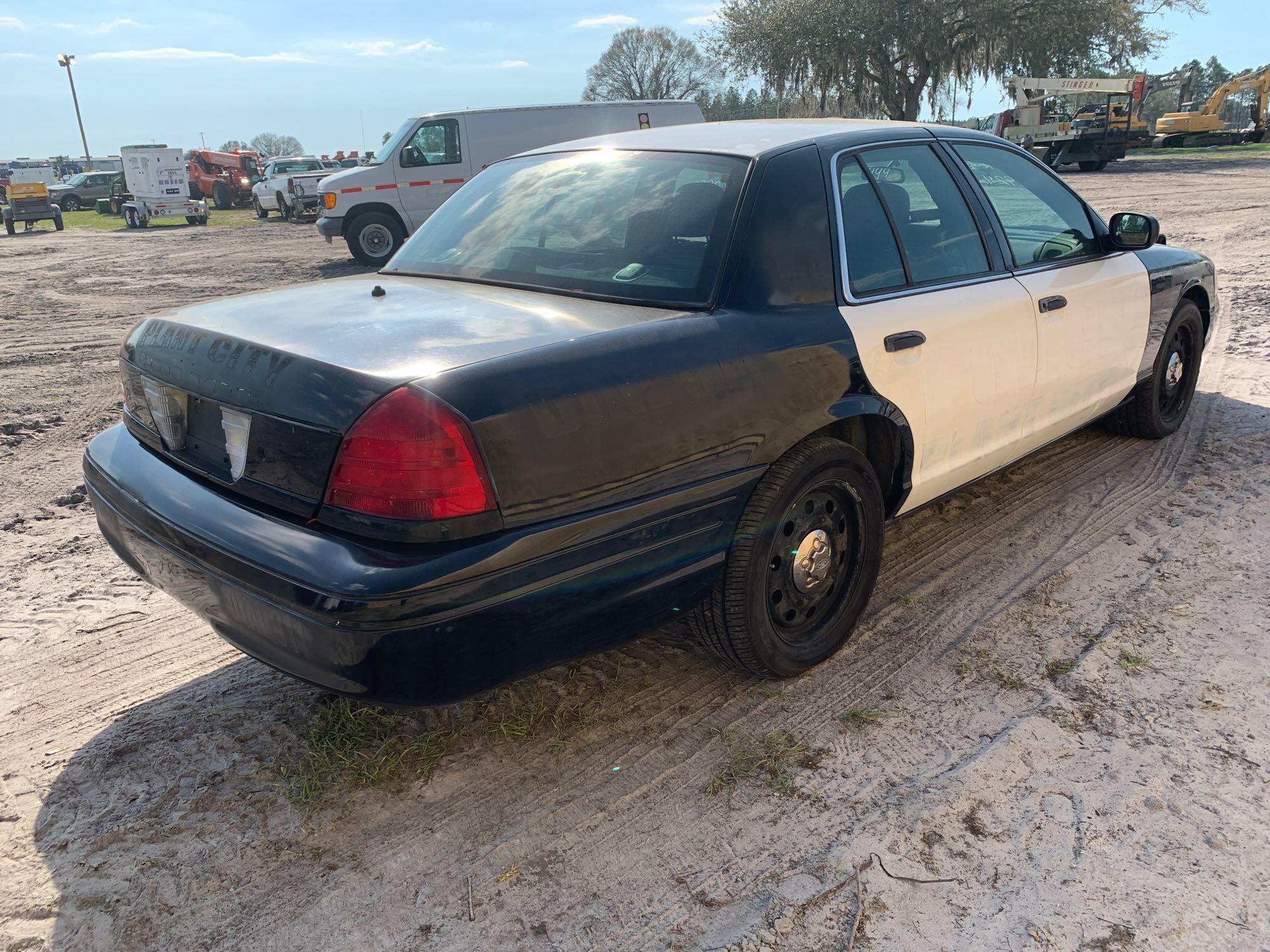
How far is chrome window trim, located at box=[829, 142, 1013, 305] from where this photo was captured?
288cm

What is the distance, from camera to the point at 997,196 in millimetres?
3627

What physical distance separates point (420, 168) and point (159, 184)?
17684 mm

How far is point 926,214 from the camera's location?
3311mm

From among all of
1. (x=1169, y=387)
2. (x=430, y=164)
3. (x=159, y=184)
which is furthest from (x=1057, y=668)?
(x=159, y=184)

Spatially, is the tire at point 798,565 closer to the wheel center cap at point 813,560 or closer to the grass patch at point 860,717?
the wheel center cap at point 813,560

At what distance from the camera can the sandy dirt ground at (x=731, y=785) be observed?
2062mm

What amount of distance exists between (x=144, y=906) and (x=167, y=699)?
2.98 ft

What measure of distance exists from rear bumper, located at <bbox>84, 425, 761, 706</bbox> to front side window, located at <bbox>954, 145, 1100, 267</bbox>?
1876mm

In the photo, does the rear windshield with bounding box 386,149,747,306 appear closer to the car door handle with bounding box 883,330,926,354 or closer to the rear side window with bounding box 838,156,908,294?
the rear side window with bounding box 838,156,908,294

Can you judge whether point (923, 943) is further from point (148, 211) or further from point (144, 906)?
point (148, 211)

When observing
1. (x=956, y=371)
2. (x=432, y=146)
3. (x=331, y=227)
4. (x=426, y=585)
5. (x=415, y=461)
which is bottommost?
(x=426, y=585)

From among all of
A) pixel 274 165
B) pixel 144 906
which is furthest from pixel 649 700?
pixel 274 165

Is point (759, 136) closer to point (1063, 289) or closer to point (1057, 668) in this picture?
point (1063, 289)

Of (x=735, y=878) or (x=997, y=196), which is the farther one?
(x=997, y=196)
